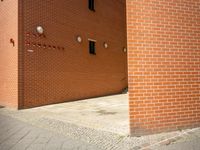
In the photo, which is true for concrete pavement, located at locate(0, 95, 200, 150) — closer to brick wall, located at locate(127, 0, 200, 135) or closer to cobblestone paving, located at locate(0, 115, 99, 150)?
cobblestone paving, located at locate(0, 115, 99, 150)

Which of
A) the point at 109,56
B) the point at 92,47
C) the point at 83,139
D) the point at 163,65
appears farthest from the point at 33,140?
the point at 109,56

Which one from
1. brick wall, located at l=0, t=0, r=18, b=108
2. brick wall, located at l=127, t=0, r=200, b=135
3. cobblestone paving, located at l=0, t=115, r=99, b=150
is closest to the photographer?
cobblestone paving, located at l=0, t=115, r=99, b=150

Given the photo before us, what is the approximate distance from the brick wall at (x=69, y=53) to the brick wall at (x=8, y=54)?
1.24 feet

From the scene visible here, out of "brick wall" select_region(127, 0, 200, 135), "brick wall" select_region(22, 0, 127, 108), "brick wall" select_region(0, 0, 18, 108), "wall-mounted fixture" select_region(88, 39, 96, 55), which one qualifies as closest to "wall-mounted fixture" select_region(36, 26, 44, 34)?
"brick wall" select_region(22, 0, 127, 108)

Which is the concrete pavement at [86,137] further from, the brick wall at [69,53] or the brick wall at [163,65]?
the brick wall at [69,53]

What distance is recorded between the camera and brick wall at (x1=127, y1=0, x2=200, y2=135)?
15.6ft

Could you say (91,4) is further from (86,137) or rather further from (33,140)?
(33,140)

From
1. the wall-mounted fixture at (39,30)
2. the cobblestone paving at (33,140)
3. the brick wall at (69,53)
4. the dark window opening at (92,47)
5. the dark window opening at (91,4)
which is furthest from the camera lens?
the dark window opening at (91,4)

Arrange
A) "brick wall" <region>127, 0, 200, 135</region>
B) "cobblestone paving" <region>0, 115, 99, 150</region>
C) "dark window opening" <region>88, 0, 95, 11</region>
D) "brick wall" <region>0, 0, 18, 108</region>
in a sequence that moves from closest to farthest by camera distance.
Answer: "cobblestone paving" <region>0, 115, 99, 150</region>, "brick wall" <region>127, 0, 200, 135</region>, "brick wall" <region>0, 0, 18, 108</region>, "dark window opening" <region>88, 0, 95, 11</region>

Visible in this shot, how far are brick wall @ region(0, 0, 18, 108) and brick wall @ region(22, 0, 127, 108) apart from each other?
1.24 ft

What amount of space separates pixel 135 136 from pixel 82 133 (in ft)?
3.98

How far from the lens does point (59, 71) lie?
1088 cm

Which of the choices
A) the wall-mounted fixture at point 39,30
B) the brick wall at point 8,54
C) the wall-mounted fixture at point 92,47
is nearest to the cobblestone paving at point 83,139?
the brick wall at point 8,54

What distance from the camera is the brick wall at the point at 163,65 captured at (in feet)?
15.6
